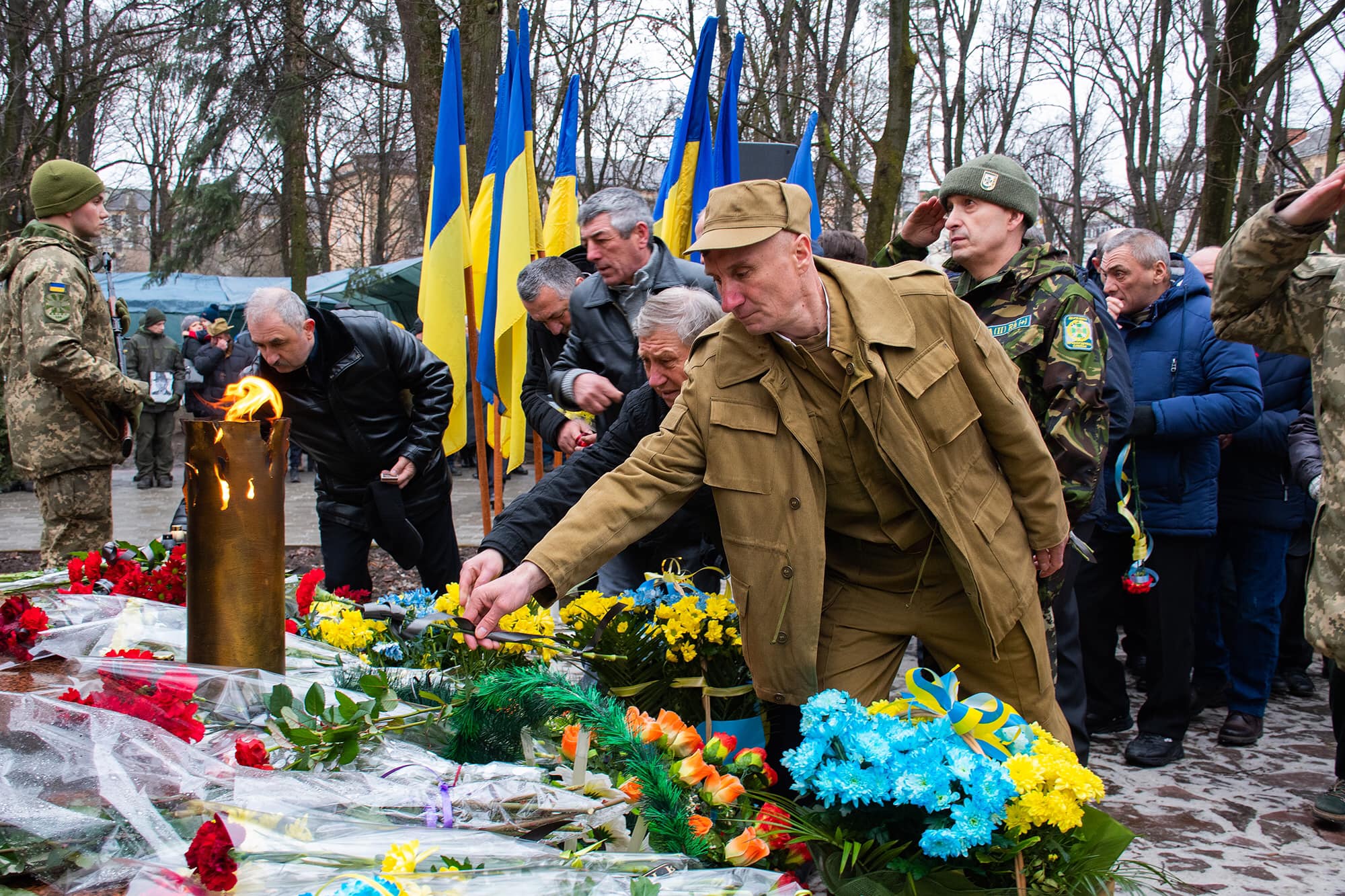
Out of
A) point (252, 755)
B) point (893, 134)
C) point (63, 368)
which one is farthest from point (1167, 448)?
point (893, 134)

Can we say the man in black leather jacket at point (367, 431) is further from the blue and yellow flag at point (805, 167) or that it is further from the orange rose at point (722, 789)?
the blue and yellow flag at point (805, 167)

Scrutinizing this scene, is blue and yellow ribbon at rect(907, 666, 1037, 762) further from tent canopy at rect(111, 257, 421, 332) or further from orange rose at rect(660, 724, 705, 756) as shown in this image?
tent canopy at rect(111, 257, 421, 332)

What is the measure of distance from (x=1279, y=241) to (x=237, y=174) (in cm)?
1700

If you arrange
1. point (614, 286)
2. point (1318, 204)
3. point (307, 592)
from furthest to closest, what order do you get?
point (614, 286)
point (307, 592)
point (1318, 204)

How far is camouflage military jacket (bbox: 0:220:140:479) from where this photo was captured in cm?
504

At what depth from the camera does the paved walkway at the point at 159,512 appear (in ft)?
28.8

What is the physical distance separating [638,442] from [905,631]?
1071 millimetres

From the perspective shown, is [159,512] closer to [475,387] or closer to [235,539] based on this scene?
[475,387]

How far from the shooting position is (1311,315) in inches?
117

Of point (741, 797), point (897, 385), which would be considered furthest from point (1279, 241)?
point (741, 797)

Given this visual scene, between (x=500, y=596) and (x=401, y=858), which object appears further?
(x=500, y=596)

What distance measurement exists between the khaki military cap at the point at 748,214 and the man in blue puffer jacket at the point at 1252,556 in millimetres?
3112

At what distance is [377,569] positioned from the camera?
8148mm

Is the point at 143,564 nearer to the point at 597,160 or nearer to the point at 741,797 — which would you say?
the point at 741,797
